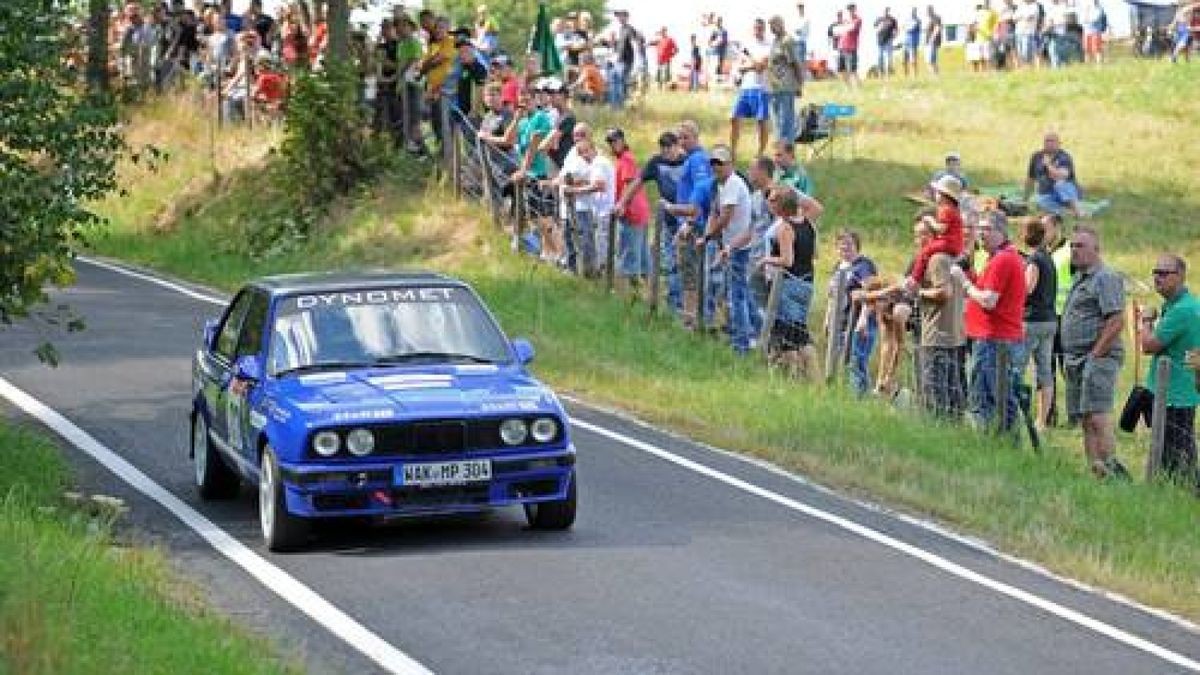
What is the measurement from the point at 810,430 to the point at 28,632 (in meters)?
9.40

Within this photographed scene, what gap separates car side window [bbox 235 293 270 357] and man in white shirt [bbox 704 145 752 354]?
7543 mm

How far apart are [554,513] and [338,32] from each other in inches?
751

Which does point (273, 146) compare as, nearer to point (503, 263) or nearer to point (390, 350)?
point (503, 263)

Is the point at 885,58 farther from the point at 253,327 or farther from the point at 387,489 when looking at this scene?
the point at 387,489

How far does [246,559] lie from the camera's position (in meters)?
13.0

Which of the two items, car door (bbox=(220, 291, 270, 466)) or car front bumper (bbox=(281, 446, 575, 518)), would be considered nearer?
car front bumper (bbox=(281, 446, 575, 518))

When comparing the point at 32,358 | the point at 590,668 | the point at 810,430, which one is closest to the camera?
the point at 590,668

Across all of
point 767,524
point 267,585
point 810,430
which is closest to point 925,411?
point 810,430

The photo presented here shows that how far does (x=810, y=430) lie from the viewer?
17.6 metres

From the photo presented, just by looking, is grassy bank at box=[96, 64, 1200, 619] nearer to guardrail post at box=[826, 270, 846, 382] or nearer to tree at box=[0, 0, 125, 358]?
guardrail post at box=[826, 270, 846, 382]

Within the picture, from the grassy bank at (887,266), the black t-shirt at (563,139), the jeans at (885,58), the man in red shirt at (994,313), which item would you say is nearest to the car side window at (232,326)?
the grassy bank at (887,266)

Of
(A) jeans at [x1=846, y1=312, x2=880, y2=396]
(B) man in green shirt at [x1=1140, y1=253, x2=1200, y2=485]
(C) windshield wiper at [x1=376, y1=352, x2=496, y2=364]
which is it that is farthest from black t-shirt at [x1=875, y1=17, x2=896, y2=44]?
(C) windshield wiper at [x1=376, y1=352, x2=496, y2=364]

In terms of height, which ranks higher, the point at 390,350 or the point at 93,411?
the point at 390,350

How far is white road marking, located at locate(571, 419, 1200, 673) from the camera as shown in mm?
11070
